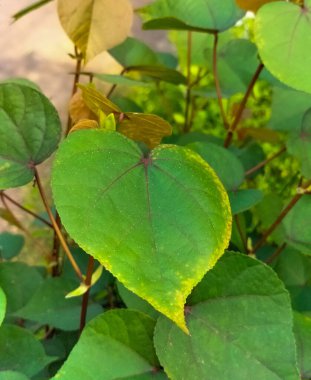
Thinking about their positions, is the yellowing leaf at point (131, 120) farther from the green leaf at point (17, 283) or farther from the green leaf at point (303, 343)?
the green leaf at point (17, 283)

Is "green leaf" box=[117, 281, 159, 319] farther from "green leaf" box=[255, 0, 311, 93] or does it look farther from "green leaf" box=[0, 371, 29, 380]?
"green leaf" box=[255, 0, 311, 93]

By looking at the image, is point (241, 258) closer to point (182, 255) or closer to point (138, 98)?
point (182, 255)

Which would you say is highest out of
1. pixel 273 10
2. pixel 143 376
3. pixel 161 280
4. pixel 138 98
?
pixel 273 10

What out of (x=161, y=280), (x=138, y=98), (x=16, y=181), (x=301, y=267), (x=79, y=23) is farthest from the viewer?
(x=138, y=98)

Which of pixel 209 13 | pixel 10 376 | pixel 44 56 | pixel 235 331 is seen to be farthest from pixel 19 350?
pixel 44 56

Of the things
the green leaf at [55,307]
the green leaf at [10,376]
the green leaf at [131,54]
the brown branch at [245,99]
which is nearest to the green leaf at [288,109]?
the brown branch at [245,99]

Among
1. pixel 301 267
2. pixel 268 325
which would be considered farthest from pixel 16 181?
pixel 301 267

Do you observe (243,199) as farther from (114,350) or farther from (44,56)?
(44,56)
